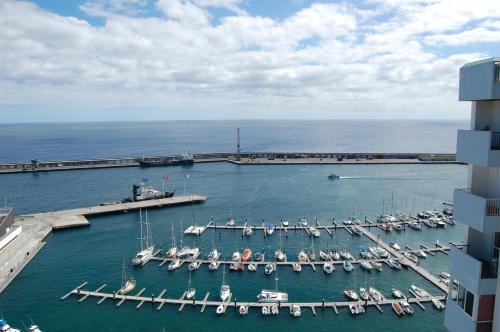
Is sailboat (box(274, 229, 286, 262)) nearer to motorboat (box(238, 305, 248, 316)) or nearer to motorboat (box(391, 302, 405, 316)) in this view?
motorboat (box(238, 305, 248, 316))

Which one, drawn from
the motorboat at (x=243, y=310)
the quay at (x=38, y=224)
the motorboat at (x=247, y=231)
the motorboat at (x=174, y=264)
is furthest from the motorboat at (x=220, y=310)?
the quay at (x=38, y=224)

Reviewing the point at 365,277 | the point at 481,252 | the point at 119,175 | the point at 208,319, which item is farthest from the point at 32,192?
the point at 481,252

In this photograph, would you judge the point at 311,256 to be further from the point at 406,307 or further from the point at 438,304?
the point at 438,304

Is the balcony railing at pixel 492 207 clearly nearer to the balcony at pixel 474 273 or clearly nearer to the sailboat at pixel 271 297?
the balcony at pixel 474 273

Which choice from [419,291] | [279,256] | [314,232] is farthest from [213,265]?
[419,291]

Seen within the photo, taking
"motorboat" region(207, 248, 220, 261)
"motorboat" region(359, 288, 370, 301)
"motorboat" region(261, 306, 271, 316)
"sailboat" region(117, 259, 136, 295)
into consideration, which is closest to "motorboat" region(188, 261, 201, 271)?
"motorboat" region(207, 248, 220, 261)

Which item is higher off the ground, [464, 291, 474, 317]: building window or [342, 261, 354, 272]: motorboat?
[464, 291, 474, 317]: building window
